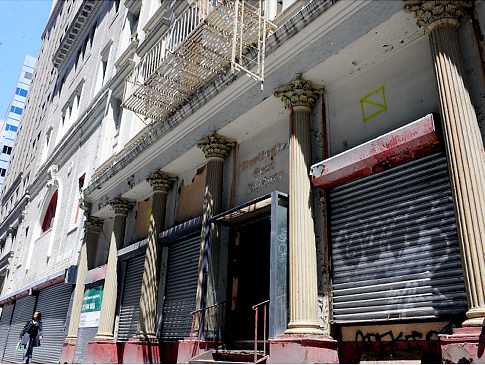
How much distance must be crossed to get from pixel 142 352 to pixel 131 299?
8.96ft

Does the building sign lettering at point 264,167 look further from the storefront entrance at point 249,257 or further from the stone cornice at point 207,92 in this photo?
the stone cornice at point 207,92

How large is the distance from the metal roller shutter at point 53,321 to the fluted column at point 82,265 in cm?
115

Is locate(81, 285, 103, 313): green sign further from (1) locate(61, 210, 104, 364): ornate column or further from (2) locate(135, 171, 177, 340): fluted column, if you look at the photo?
(2) locate(135, 171, 177, 340): fluted column

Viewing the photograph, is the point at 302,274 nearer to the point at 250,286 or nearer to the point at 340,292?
the point at 340,292

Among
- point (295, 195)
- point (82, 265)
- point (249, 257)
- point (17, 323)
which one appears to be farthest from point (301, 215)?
point (17, 323)

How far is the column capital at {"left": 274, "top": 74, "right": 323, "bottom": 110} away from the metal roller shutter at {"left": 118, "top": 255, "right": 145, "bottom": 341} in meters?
7.88

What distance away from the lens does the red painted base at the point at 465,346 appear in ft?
16.1

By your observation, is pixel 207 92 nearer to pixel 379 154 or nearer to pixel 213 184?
pixel 213 184

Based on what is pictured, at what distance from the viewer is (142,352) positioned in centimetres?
1168

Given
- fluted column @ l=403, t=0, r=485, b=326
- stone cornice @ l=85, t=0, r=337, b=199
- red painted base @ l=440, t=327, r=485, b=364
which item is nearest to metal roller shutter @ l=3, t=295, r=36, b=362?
stone cornice @ l=85, t=0, r=337, b=199

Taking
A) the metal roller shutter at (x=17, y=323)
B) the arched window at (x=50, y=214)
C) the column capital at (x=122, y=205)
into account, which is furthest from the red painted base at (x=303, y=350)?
the arched window at (x=50, y=214)

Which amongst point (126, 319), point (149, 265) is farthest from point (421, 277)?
point (126, 319)

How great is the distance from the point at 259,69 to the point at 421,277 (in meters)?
5.38

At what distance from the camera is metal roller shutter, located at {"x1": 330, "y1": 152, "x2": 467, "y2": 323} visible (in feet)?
20.4
